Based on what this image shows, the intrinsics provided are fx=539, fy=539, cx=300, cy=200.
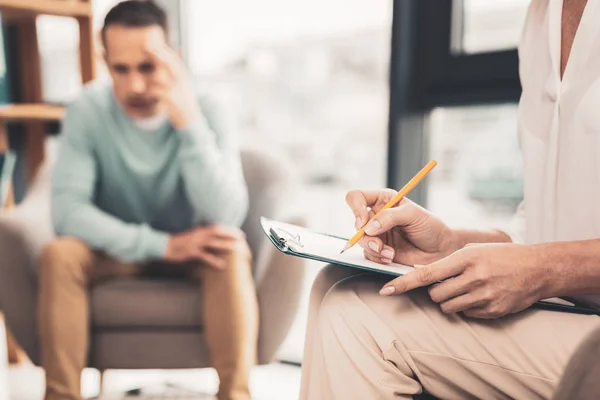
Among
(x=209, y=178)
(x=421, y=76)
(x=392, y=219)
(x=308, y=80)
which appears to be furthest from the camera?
(x=308, y=80)

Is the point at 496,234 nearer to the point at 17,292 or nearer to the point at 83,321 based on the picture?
the point at 83,321

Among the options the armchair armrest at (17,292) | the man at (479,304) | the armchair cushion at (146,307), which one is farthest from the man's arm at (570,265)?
the armchair armrest at (17,292)

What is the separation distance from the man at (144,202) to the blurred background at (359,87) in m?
0.24

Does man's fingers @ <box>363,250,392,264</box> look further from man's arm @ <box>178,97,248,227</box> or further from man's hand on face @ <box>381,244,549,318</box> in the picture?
man's arm @ <box>178,97,248,227</box>

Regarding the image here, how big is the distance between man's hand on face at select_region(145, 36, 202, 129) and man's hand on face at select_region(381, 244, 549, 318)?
1.01 metres

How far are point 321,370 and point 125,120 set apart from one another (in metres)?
1.18

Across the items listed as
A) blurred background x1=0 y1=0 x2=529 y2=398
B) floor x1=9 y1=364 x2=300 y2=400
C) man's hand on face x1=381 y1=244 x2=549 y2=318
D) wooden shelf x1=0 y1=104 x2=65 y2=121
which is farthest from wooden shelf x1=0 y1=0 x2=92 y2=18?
man's hand on face x1=381 y1=244 x2=549 y2=318

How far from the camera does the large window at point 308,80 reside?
6.88 ft

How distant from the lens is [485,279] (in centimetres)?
67

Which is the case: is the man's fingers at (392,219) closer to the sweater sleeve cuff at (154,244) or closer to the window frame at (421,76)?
the sweater sleeve cuff at (154,244)

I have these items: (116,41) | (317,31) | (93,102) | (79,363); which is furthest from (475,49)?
(79,363)

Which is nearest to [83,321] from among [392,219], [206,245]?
[206,245]

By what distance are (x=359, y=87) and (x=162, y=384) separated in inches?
51.8

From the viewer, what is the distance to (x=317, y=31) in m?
2.24
